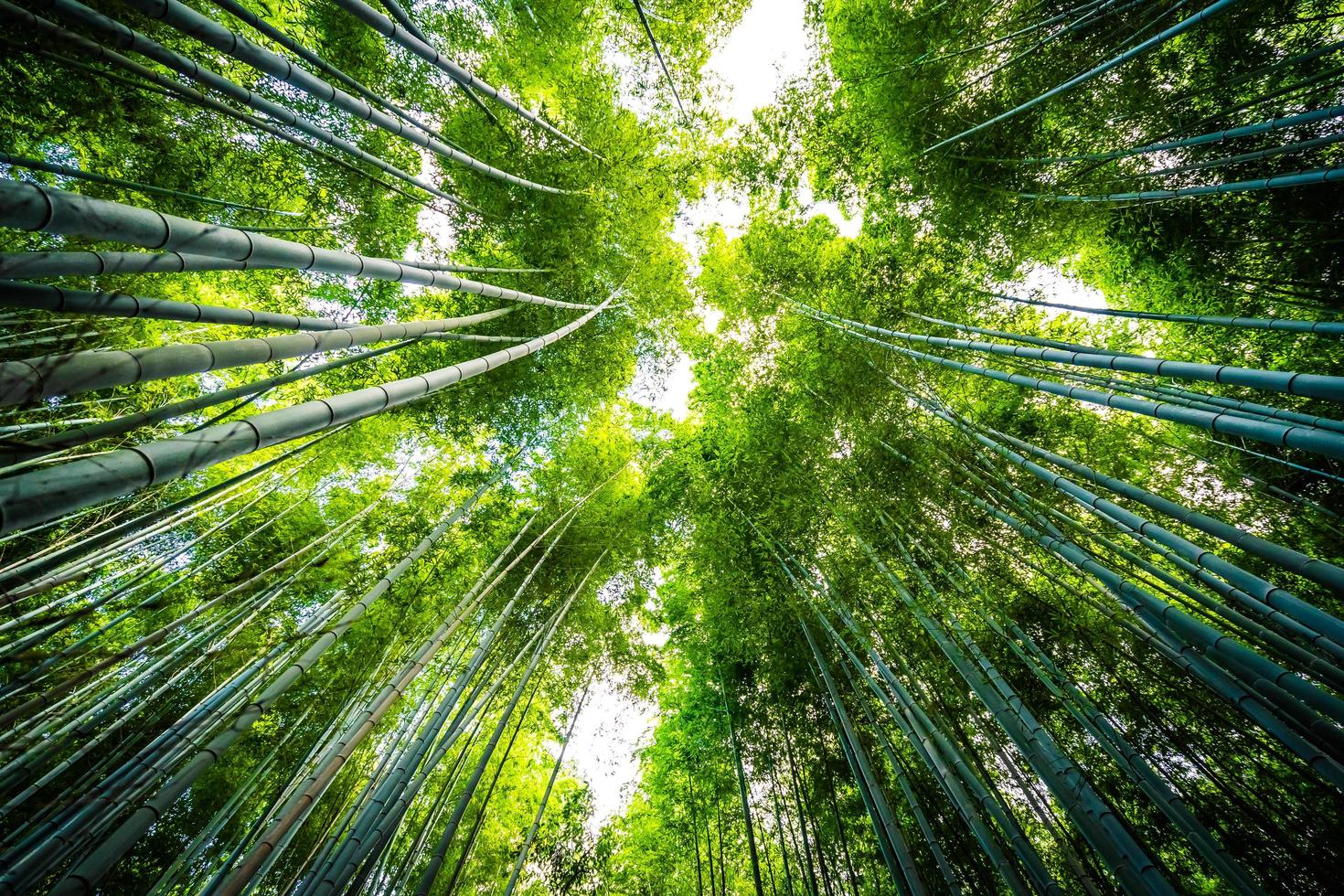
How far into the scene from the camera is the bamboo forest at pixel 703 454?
2072mm

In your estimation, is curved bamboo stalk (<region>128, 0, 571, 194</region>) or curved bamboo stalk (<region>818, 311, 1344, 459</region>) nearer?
Answer: curved bamboo stalk (<region>128, 0, 571, 194</region>)

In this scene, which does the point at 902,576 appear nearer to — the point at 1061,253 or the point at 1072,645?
the point at 1072,645

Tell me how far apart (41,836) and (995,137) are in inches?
285

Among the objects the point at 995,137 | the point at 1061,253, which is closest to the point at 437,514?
the point at 995,137

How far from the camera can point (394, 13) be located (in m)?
1.73

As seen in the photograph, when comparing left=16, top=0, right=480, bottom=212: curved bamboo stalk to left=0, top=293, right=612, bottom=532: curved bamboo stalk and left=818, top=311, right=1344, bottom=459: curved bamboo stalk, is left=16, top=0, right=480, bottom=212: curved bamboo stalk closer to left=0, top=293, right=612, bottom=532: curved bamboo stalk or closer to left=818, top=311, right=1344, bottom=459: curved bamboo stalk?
left=0, top=293, right=612, bottom=532: curved bamboo stalk

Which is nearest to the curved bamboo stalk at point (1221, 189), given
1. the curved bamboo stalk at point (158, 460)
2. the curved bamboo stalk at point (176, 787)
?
the curved bamboo stalk at point (158, 460)

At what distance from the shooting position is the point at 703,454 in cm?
624

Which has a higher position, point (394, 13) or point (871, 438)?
point (394, 13)

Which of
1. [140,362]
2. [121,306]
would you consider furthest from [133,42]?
[140,362]

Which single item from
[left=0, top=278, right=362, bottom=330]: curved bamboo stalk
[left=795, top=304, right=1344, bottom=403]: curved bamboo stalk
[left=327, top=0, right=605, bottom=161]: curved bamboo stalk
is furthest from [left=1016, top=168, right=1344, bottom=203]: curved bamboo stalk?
[left=0, top=278, right=362, bottom=330]: curved bamboo stalk

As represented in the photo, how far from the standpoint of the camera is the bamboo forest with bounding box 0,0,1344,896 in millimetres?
2072

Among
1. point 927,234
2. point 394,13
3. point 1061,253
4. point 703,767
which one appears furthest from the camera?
point 703,767

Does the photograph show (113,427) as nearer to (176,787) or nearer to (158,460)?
(158,460)
